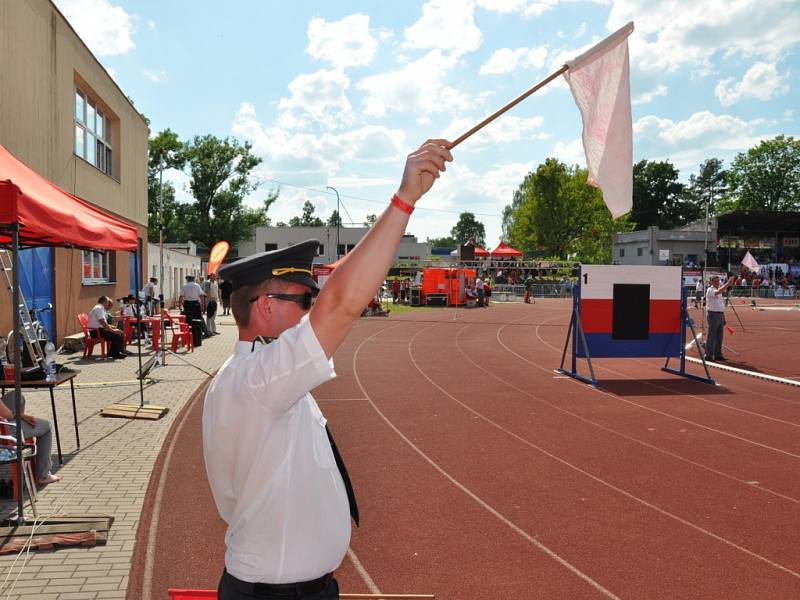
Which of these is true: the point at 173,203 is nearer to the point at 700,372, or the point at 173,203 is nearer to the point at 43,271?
the point at 43,271

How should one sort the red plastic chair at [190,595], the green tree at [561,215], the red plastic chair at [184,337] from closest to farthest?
the red plastic chair at [190,595], the red plastic chair at [184,337], the green tree at [561,215]

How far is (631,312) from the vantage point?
1335cm

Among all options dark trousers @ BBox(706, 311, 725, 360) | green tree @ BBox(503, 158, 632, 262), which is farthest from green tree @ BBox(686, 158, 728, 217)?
dark trousers @ BBox(706, 311, 725, 360)

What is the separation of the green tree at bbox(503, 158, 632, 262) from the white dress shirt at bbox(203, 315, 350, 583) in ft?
216

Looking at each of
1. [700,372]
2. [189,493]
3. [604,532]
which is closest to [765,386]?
[700,372]

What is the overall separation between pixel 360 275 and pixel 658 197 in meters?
111

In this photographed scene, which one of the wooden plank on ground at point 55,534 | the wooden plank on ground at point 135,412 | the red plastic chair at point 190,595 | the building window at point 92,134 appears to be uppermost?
the building window at point 92,134

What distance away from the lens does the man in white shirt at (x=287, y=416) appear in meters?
1.67

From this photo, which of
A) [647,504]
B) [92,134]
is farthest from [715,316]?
[92,134]

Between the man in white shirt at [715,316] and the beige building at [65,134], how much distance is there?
15.3 m

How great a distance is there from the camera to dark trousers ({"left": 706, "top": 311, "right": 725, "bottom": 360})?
15812 millimetres

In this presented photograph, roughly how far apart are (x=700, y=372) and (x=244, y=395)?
14.4 metres

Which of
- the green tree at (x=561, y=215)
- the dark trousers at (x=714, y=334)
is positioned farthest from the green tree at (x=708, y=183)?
the dark trousers at (x=714, y=334)

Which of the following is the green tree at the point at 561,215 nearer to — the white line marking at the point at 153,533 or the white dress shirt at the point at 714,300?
the white dress shirt at the point at 714,300
